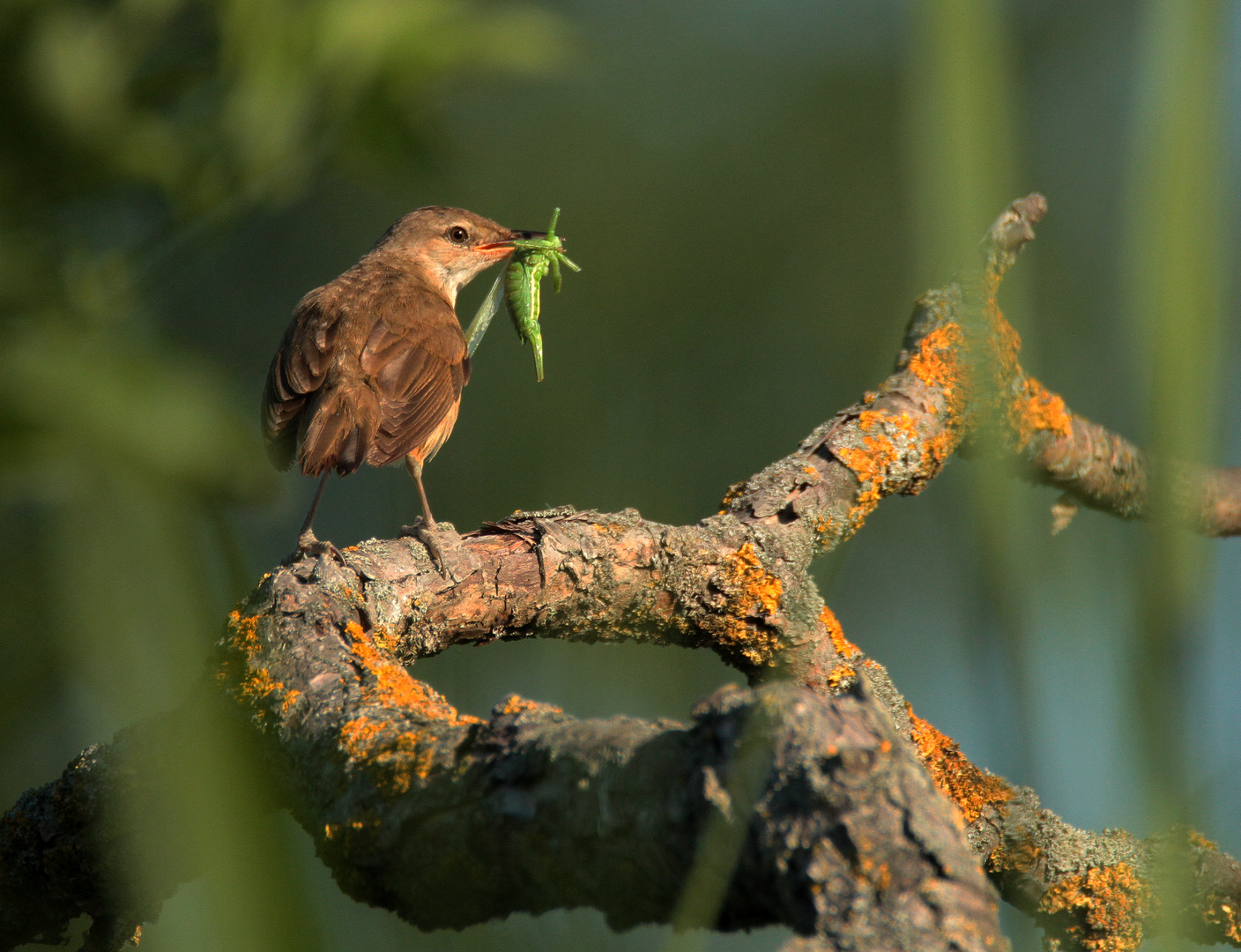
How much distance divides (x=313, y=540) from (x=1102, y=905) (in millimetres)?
2261

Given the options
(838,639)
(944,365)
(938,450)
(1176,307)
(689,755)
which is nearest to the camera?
(1176,307)

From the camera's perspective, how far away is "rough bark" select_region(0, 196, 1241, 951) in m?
0.97

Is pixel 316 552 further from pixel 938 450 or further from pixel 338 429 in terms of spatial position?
pixel 938 450

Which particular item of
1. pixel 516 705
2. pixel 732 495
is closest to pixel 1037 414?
pixel 732 495

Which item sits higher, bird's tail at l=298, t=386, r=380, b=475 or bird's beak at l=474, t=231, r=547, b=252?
bird's beak at l=474, t=231, r=547, b=252

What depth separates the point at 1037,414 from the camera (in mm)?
3734

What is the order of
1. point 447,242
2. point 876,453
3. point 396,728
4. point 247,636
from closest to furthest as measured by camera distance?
1. point 396,728
2. point 247,636
3. point 876,453
4. point 447,242

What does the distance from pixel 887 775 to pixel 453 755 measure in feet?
2.07

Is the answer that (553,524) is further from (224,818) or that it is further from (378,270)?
(378,270)

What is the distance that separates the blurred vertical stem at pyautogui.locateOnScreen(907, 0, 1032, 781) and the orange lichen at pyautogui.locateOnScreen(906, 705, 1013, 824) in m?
2.25

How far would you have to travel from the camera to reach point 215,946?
16.4 inches

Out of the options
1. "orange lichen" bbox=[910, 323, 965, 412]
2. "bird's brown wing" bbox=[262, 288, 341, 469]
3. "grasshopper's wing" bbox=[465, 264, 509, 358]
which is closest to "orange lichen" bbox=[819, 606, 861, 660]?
"orange lichen" bbox=[910, 323, 965, 412]

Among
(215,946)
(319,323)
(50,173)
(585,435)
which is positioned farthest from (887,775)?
(319,323)

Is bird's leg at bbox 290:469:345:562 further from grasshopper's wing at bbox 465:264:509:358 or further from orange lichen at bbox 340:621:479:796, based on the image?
grasshopper's wing at bbox 465:264:509:358
